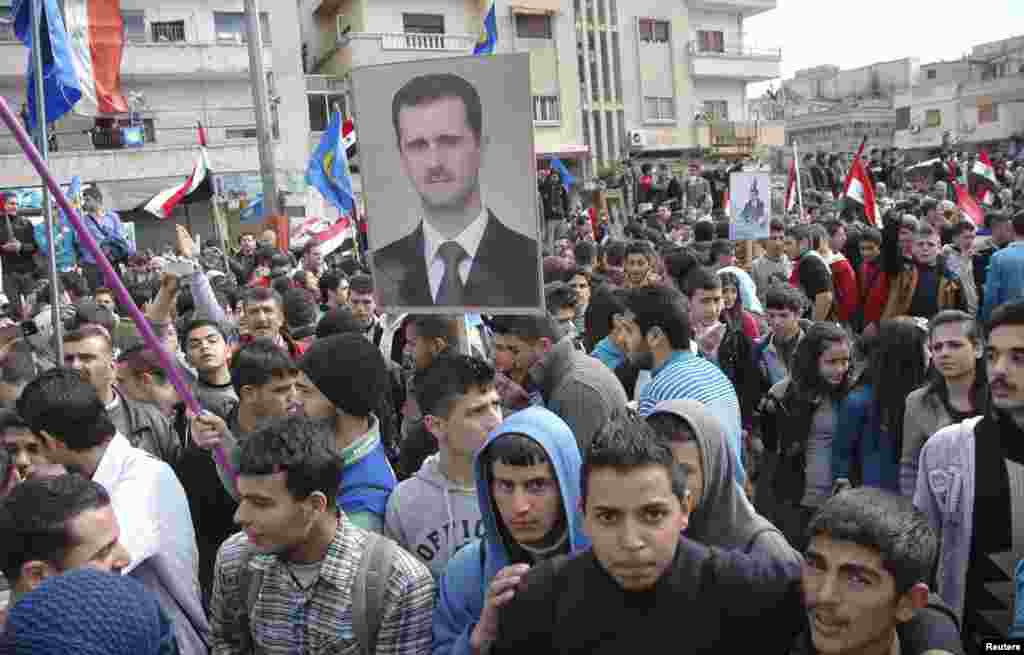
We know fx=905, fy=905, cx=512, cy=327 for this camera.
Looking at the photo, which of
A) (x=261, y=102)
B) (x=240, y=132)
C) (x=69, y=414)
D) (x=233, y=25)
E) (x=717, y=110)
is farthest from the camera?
(x=717, y=110)

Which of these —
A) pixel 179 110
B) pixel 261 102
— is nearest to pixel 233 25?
pixel 179 110

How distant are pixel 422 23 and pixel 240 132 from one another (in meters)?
8.12

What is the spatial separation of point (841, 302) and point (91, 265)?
867cm

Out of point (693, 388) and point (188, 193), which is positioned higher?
point (188, 193)

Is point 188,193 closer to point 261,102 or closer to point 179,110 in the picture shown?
point 261,102

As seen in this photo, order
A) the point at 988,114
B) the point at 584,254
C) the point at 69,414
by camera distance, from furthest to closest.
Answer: the point at 988,114 < the point at 584,254 < the point at 69,414

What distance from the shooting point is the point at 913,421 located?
352 centimetres

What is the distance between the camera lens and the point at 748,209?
927 cm

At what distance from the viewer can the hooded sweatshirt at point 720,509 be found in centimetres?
239

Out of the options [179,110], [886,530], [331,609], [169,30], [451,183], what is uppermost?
[169,30]

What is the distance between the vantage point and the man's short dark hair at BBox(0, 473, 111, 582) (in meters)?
2.27

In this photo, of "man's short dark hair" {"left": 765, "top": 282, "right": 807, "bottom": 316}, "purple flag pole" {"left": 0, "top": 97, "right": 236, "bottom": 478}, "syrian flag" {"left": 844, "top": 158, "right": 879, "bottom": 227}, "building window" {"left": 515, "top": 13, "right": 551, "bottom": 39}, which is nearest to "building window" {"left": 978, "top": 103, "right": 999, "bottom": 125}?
"building window" {"left": 515, "top": 13, "right": 551, "bottom": 39}

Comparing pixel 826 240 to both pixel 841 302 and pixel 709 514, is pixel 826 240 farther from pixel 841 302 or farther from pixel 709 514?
pixel 709 514

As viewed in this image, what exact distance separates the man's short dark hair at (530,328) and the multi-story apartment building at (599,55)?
89.9 ft
